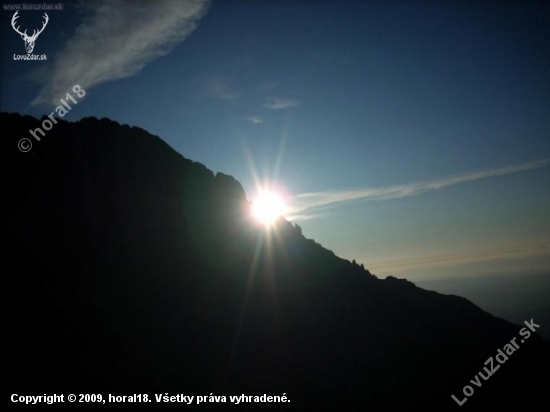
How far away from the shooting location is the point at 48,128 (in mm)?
51938

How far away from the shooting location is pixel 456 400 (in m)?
57.8

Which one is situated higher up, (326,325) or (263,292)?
(263,292)

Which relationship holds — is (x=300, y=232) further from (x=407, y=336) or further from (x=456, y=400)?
(x=456, y=400)

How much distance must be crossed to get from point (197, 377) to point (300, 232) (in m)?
49.5

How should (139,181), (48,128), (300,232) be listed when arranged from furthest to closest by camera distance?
(300,232)
(139,181)
(48,128)

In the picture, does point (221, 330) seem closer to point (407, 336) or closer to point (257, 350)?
point (257, 350)

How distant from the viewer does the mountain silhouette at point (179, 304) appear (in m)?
37.1

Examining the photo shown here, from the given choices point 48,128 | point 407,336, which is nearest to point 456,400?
point 407,336

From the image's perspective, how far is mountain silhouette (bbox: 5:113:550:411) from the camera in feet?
122

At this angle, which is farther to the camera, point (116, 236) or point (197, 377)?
point (116, 236)

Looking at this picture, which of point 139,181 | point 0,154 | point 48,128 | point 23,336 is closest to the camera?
point 23,336

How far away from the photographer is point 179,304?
48469 millimetres

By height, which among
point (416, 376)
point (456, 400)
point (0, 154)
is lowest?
point (456, 400)

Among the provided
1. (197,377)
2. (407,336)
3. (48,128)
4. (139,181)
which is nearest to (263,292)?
(197,377)
